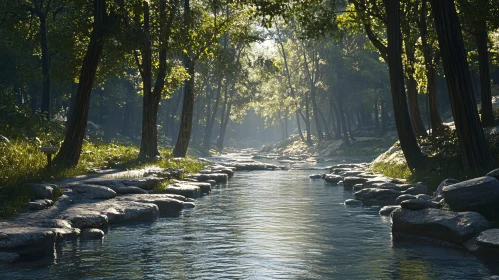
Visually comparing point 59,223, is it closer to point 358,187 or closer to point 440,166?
point 440,166

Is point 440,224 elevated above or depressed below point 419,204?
below

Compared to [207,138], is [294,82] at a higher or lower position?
higher

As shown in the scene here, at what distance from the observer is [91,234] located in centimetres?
1152

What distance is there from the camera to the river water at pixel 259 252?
887cm

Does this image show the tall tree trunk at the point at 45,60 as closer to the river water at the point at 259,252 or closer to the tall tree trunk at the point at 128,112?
the river water at the point at 259,252

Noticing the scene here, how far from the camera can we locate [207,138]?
6412cm

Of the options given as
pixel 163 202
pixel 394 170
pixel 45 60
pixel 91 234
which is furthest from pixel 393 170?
pixel 45 60

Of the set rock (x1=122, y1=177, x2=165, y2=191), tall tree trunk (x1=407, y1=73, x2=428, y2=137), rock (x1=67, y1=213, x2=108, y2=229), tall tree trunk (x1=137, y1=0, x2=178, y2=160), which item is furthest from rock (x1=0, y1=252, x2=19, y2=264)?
tall tree trunk (x1=407, y1=73, x2=428, y2=137)

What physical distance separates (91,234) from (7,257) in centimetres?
242

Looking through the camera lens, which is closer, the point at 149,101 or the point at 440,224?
the point at 440,224

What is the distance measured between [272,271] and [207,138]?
5529 cm

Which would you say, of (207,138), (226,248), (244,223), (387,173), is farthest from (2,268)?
(207,138)

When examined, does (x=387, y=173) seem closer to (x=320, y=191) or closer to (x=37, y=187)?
(x=320, y=191)

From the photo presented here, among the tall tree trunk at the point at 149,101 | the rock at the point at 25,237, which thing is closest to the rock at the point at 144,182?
the rock at the point at 25,237
